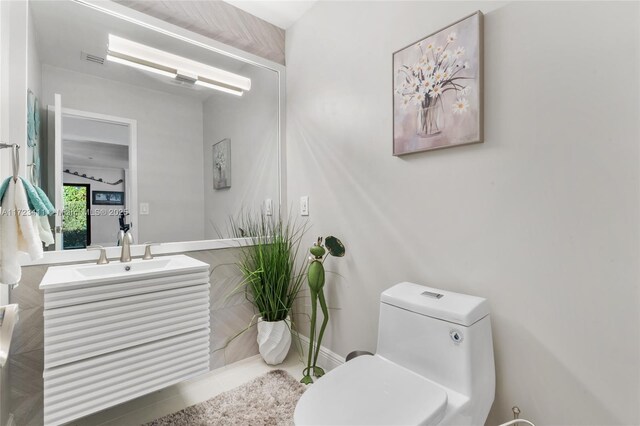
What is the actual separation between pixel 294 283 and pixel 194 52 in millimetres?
1621

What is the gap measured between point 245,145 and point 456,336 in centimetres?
170

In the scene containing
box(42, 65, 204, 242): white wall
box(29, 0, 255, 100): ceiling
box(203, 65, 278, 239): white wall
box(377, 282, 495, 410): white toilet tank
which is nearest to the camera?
box(377, 282, 495, 410): white toilet tank

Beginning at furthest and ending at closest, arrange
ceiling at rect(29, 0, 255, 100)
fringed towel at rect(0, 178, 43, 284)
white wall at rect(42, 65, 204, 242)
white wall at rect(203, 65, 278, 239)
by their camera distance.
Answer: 1. white wall at rect(203, 65, 278, 239)
2. white wall at rect(42, 65, 204, 242)
3. ceiling at rect(29, 0, 255, 100)
4. fringed towel at rect(0, 178, 43, 284)

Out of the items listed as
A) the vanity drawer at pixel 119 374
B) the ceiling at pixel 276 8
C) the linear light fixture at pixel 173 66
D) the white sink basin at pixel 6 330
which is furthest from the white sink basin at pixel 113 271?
the ceiling at pixel 276 8

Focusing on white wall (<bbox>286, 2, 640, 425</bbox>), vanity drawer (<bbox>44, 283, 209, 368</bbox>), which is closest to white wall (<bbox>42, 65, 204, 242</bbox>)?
vanity drawer (<bbox>44, 283, 209, 368</bbox>)

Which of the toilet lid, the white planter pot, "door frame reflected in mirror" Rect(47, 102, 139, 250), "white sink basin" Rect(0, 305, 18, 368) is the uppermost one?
"door frame reflected in mirror" Rect(47, 102, 139, 250)

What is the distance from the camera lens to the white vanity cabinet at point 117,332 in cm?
120

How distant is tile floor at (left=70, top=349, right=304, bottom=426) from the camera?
1.53m

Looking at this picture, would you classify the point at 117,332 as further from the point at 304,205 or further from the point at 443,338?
the point at 443,338

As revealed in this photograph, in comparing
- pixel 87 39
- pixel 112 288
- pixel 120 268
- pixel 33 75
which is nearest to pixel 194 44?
pixel 87 39

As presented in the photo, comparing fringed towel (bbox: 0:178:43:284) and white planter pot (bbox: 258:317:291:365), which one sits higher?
fringed towel (bbox: 0:178:43:284)

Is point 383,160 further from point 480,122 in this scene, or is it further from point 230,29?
point 230,29

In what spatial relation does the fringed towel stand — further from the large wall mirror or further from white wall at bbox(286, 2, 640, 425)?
white wall at bbox(286, 2, 640, 425)

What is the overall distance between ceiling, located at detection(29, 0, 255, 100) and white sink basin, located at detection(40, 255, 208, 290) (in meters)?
0.99
